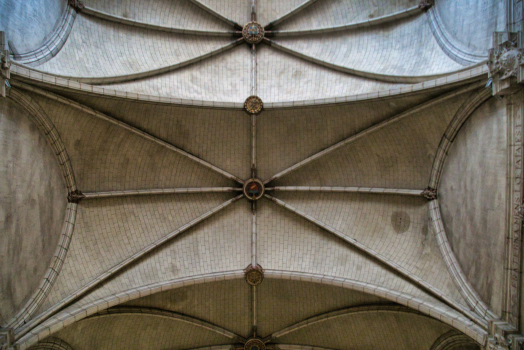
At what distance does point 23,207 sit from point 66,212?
2306mm

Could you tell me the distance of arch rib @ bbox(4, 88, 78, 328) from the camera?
501 inches

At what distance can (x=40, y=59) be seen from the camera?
1340 centimetres

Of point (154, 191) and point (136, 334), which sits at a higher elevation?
point (154, 191)

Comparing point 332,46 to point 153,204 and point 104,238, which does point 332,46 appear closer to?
point 153,204

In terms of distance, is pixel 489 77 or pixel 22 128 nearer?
pixel 489 77

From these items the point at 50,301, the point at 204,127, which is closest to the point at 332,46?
the point at 204,127

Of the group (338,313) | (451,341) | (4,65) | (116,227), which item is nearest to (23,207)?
(116,227)

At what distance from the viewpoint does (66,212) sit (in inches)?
599

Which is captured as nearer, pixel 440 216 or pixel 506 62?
pixel 506 62

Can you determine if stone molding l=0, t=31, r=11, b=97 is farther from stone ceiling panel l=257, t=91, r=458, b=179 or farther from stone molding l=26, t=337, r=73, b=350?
stone ceiling panel l=257, t=91, r=458, b=179

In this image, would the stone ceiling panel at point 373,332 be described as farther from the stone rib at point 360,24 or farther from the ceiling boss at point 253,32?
the ceiling boss at point 253,32

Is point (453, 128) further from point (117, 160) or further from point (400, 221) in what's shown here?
point (117, 160)

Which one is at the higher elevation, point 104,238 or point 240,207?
point 240,207

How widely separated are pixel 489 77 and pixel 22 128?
13181mm
